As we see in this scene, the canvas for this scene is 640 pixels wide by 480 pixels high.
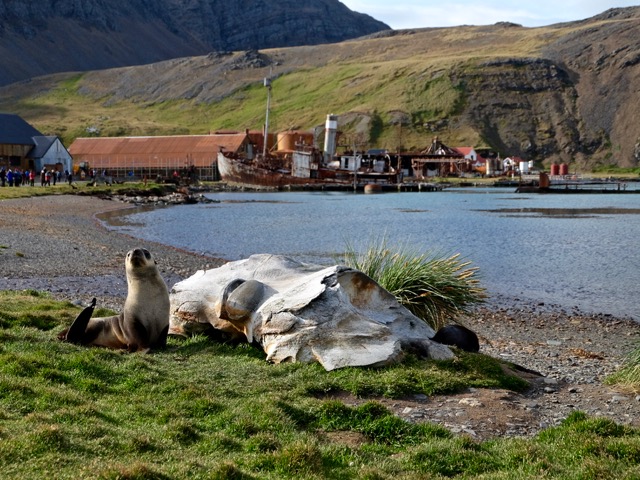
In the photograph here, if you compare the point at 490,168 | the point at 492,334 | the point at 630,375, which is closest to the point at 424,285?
the point at 492,334

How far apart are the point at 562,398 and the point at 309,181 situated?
120450 mm

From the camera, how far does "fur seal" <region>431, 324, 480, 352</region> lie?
12.9 metres

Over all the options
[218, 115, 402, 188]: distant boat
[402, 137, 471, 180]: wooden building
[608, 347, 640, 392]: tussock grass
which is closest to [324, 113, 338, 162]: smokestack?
[218, 115, 402, 188]: distant boat

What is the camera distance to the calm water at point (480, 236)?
29516 mm

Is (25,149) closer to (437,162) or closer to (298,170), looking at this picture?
(298,170)

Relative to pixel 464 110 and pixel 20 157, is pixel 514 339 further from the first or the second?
pixel 464 110

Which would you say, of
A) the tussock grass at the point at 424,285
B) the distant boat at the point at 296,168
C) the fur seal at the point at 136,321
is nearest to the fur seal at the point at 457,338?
the tussock grass at the point at 424,285

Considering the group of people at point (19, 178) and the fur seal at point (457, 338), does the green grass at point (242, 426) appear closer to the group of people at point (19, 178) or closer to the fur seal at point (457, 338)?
the fur seal at point (457, 338)

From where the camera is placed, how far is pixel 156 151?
140 metres

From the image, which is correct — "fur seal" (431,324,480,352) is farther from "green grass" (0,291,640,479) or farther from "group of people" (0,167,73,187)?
"group of people" (0,167,73,187)

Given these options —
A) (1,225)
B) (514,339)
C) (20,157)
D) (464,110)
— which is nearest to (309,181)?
(20,157)

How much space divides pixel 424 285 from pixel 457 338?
2.51m

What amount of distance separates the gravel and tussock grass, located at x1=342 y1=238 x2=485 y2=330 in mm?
1108

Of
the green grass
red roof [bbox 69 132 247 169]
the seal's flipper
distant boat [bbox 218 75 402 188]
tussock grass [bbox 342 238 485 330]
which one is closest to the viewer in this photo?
the green grass
